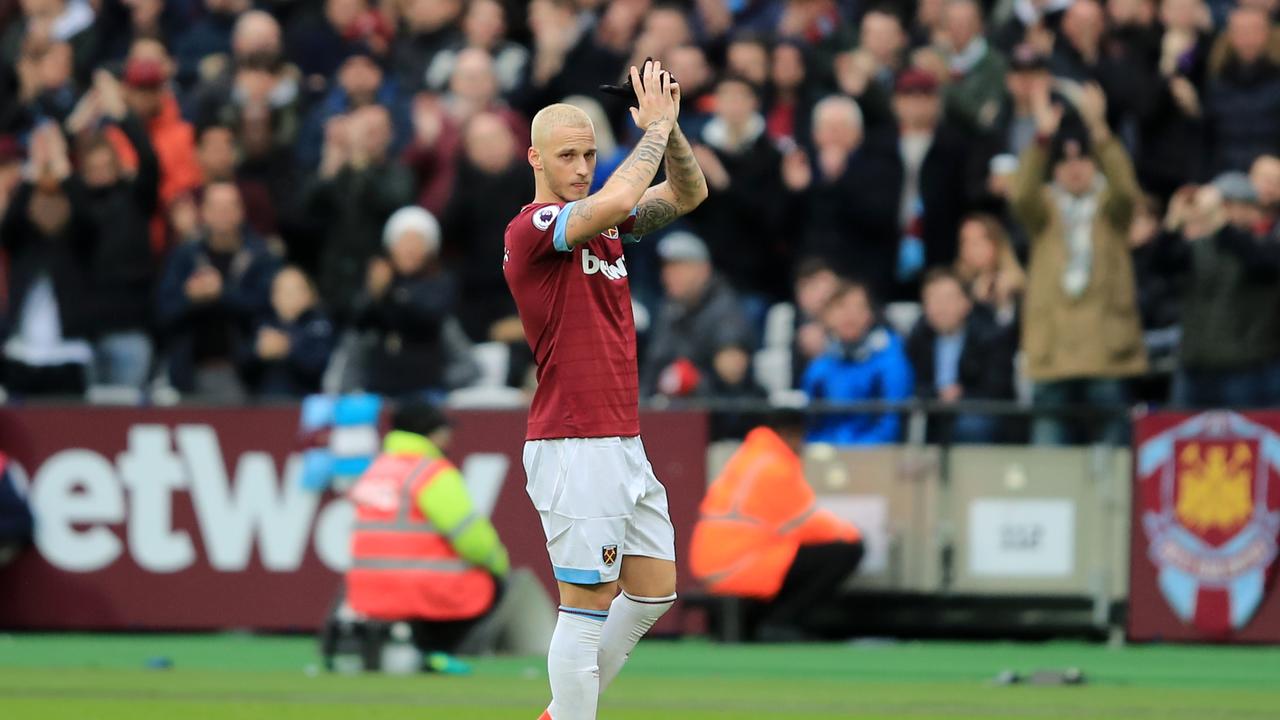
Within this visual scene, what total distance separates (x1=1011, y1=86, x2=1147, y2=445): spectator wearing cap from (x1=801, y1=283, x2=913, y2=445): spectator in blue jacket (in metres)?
0.93

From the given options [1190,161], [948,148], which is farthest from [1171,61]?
[948,148]

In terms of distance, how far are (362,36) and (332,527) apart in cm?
519

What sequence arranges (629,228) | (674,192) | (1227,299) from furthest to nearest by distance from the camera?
(1227,299) < (629,228) < (674,192)

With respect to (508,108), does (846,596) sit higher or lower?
lower

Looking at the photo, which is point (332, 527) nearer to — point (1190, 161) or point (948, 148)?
point (948, 148)

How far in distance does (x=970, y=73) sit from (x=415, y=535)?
597cm

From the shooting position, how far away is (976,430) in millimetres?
14266

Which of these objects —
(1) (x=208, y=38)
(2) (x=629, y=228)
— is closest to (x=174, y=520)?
(1) (x=208, y=38)

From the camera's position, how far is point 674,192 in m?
7.98

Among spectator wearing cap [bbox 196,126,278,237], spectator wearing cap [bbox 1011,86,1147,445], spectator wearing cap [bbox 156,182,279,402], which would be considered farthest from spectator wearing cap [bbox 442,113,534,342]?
spectator wearing cap [bbox 1011,86,1147,445]

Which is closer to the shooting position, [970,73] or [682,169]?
[682,169]

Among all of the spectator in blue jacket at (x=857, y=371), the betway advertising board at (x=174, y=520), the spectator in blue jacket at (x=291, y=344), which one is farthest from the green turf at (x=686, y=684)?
the spectator in blue jacket at (x=291, y=344)

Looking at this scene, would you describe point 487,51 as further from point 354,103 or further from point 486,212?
point 486,212

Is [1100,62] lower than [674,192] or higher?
higher
